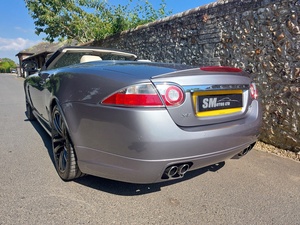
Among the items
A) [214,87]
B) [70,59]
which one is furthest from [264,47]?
[70,59]

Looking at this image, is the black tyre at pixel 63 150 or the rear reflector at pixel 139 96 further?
the black tyre at pixel 63 150

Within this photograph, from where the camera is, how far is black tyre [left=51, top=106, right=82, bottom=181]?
223 centimetres

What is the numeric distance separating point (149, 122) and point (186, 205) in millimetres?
972

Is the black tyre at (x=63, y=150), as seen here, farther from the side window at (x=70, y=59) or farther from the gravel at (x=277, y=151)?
the gravel at (x=277, y=151)

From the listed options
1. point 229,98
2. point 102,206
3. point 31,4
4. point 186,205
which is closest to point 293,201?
point 186,205

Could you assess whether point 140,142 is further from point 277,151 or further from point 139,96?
point 277,151

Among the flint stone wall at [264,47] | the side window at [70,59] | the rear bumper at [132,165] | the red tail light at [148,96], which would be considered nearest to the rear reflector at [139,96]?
the red tail light at [148,96]

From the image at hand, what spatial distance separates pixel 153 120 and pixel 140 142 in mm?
183

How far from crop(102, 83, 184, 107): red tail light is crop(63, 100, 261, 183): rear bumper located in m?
0.06

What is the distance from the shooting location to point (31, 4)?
1209 cm

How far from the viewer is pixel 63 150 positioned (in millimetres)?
2498

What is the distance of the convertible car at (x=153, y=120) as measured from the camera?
1653 mm

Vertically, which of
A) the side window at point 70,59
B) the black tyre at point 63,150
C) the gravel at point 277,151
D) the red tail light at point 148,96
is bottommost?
the gravel at point 277,151

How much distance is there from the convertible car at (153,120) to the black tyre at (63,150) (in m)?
0.01
